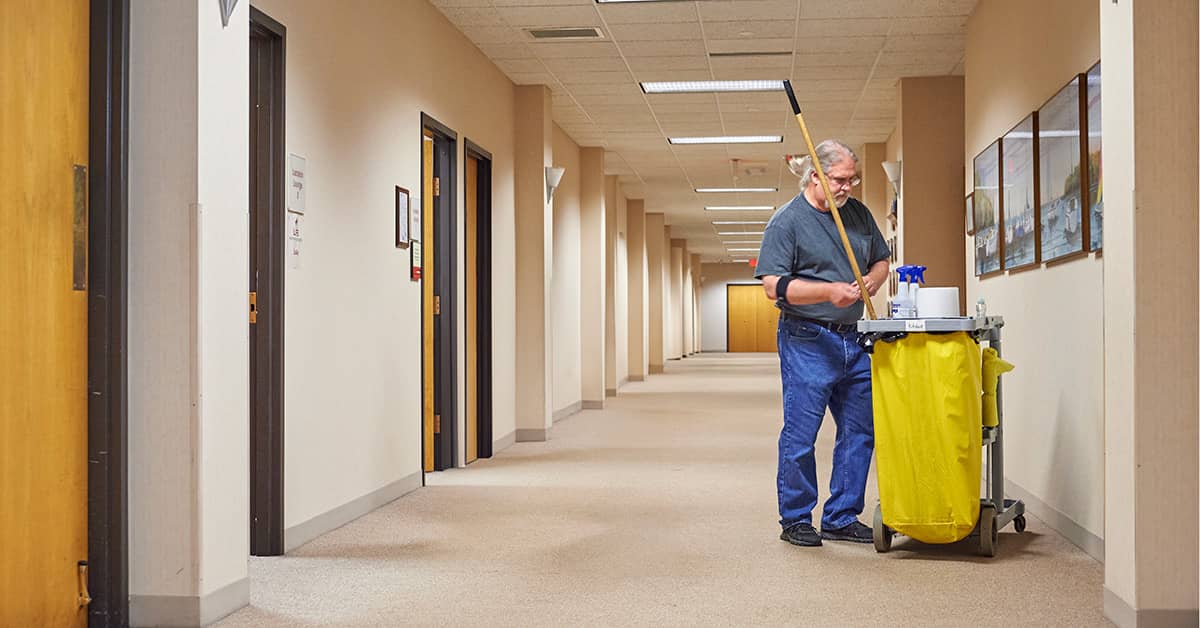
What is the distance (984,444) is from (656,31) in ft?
13.7

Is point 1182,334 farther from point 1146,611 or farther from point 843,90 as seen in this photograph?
point 843,90

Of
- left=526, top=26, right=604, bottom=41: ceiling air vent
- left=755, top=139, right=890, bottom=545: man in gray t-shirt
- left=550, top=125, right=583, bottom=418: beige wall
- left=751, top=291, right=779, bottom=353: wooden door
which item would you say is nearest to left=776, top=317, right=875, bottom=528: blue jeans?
left=755, top=139, right=890, bottom=545: man in gray t-shirt

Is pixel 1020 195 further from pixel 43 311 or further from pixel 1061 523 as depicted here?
pixel 43 311

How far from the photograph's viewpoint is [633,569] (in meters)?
4.50

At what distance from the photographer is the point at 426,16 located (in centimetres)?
718

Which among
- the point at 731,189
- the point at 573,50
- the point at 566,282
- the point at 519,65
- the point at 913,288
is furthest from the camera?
the point at 731,189

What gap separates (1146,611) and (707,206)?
16.7 metres

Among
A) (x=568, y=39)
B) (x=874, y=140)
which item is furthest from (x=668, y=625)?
(x=874, y=140)

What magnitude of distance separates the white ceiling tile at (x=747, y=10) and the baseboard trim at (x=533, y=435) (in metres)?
3.56

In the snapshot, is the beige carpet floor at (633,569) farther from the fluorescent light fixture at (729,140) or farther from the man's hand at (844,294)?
the fluorescent light fixture at (729,140)

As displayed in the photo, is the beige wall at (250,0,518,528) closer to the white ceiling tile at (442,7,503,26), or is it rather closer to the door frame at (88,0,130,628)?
the white ceiling tile at (442,7,503,26)

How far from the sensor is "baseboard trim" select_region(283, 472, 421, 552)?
5.04m

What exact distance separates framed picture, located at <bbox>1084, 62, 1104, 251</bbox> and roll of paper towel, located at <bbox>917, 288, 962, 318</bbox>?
0.57 m

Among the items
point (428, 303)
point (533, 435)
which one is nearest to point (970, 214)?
point (428, 303)
